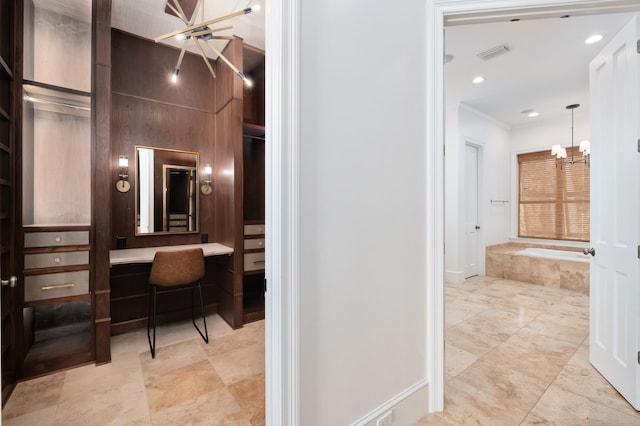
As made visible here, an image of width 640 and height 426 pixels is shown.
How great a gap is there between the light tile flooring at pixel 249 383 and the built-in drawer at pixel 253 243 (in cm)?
84

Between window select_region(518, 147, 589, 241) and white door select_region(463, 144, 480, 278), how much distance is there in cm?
130

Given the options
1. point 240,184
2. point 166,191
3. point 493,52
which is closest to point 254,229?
point 240,184

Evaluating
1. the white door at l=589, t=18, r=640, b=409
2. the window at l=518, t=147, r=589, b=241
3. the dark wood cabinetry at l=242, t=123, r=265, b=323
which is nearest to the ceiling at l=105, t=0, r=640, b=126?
the white door at l=589, t=18, r=640, b=409

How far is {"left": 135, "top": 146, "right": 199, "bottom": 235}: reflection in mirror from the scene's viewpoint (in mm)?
3062

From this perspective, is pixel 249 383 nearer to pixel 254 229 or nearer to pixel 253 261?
pixel 253 261

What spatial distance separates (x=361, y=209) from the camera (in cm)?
143

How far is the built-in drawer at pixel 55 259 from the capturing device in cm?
212

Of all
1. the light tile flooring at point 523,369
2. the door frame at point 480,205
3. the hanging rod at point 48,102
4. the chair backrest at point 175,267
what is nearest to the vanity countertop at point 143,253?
the chair backrest at point 175,267

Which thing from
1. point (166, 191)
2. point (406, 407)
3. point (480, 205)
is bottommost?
point (406, 407)

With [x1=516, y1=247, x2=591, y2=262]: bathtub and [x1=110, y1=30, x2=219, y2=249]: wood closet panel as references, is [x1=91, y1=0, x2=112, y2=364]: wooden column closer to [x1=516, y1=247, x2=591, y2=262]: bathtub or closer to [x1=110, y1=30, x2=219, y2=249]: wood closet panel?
[x1=110, y1=30, x2=219, y2=249]: wood closet panel

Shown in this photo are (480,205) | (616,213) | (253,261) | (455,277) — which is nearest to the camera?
(616,213)

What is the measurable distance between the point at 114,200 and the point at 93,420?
199 cm

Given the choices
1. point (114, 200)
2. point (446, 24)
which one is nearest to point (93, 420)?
point (114, 200)

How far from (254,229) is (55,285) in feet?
5.55
